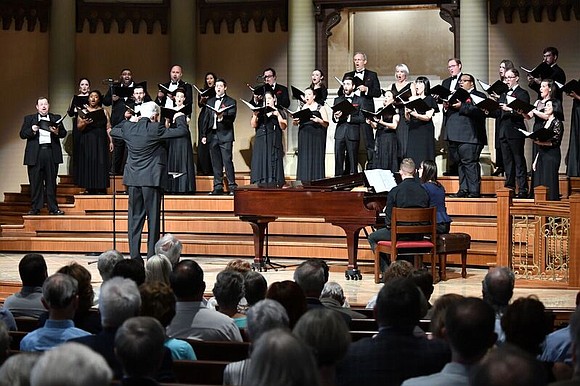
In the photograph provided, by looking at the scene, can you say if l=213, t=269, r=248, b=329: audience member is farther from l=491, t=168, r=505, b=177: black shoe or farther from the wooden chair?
l=491, t=168, r=505, b=177: black shoe

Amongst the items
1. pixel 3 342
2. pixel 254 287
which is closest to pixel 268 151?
pixel 254 287

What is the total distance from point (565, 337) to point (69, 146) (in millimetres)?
10857

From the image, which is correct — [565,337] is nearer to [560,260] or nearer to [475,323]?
[475,323]

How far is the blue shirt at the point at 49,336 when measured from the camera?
4.27m

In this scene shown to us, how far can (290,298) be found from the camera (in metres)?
4.35

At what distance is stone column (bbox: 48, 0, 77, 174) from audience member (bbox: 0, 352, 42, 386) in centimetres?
1168

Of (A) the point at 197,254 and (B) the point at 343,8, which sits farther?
(B) the point at 343,8

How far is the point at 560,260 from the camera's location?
872cm

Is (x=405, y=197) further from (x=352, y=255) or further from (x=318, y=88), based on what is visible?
(x=318, y=88)

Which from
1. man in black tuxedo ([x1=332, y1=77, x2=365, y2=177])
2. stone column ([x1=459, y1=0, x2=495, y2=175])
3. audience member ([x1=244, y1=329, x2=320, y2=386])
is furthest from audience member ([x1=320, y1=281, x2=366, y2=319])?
stone column ([x1=459, y1=0, x2=495, y2=175])

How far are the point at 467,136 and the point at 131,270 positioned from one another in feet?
23.7

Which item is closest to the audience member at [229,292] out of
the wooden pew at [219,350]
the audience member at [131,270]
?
the audience member at [131,270]

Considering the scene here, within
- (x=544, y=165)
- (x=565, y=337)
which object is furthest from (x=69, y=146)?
(x=565, y=337)

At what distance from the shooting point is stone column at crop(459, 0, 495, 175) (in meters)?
13.2
